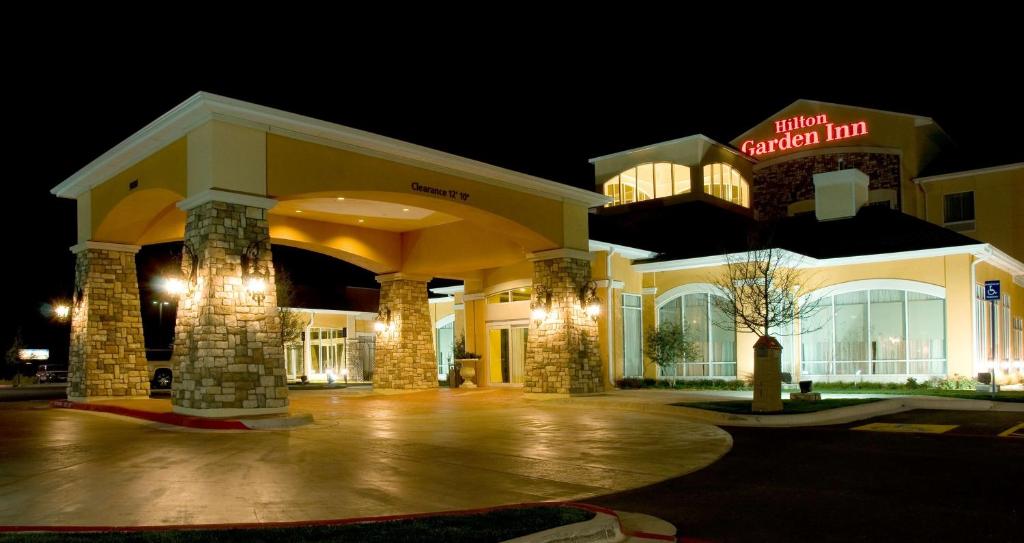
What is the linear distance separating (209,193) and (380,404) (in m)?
8.61

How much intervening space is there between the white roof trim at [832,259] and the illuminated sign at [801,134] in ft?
38.7

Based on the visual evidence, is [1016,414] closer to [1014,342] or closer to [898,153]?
[1014,342]

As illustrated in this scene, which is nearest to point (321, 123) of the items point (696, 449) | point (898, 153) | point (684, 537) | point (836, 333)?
point (696, 449)

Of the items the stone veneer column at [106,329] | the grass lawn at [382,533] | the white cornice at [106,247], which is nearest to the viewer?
the grass lawn at [382,533]

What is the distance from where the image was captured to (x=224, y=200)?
15.0m

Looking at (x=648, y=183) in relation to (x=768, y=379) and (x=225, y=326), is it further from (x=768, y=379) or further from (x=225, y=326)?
(x=225, y=326)

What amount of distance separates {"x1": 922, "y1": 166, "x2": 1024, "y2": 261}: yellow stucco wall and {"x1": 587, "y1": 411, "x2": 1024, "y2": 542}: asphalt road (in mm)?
22322

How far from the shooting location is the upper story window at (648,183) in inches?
1406

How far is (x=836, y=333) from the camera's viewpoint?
24375 millimetres

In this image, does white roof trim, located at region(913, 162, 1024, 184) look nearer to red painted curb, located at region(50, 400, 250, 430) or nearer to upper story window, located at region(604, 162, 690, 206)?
upper story window, located at region(604, 162, 690, 206)

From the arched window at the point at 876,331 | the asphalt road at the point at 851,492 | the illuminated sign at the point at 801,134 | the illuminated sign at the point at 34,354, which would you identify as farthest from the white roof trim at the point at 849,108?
the illuminated sign at the point at 34,354

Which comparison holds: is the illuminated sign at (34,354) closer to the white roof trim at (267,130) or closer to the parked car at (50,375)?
the parked car at (50,375)

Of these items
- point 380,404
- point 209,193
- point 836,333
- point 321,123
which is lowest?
point 380,404

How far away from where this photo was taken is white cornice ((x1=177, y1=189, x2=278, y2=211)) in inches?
586
